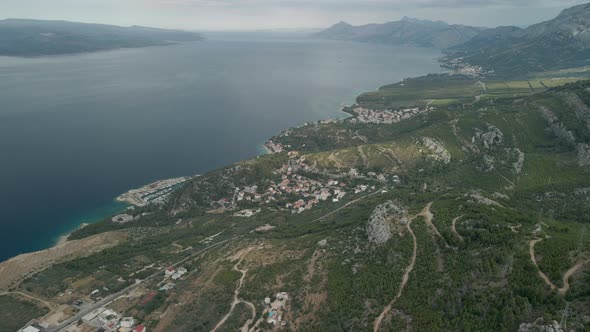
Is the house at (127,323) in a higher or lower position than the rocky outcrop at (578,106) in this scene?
lower

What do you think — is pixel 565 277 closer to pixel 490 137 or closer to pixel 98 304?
pixel 98 304

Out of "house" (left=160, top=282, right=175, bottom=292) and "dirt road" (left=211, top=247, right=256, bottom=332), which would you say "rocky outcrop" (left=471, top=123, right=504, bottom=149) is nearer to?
"dirt road" (left=211, top=247, right=256, bottom=332)

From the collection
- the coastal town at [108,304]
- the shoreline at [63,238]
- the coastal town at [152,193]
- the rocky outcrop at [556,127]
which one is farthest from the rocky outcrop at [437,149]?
the shoreline at [63,238]

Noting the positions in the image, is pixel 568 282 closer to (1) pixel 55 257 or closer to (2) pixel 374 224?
(2) pixel 374 224

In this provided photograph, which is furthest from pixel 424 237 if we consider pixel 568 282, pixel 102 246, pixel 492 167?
pixel 102 246

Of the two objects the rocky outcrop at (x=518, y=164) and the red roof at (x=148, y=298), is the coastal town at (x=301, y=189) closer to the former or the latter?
the rocky outcrop at (x=518, y=164)

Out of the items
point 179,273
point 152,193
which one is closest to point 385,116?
point 152,193
